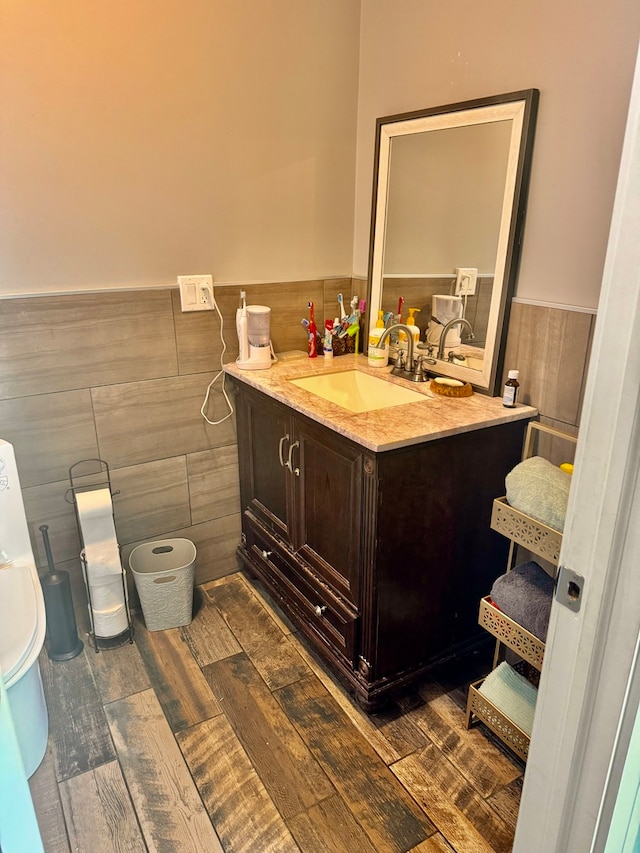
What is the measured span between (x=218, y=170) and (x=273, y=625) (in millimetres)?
1648

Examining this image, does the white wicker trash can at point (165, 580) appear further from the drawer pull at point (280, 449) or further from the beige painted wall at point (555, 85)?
the beige painted wall at point (555, 85)

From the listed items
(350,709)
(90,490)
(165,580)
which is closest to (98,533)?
(90,490)

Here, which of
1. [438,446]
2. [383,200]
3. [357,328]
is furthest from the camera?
[357,328]

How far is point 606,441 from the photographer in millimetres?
738

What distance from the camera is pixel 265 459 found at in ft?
7.14

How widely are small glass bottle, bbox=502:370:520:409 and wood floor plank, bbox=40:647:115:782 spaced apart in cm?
153

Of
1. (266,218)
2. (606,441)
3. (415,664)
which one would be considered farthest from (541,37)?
(415,664)

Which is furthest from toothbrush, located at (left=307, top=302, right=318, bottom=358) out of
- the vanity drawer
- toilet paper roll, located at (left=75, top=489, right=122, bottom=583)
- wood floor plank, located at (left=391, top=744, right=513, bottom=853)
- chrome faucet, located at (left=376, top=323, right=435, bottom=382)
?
wood floor plank, located at (left=391, top=744, right=513, bottom=853)

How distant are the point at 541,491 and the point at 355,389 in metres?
0.88

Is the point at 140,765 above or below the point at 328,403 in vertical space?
below

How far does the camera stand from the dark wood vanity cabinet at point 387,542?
163 cm

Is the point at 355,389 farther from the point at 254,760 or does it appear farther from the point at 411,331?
the point at 254,760

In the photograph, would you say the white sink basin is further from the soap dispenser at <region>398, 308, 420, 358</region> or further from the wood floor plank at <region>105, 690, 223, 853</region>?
the wood floor plank at <region>105, 690, 223, 853</region>

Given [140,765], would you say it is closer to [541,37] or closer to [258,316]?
[258,316]
